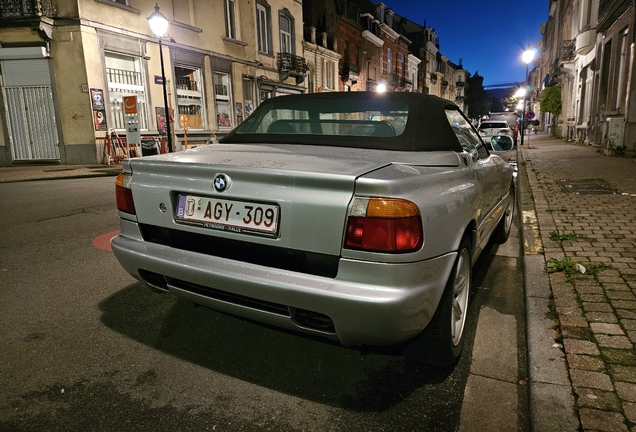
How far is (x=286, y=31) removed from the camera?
25797 mm

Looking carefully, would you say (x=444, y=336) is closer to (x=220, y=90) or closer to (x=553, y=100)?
(x=220, y=90)

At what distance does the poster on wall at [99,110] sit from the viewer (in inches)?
571

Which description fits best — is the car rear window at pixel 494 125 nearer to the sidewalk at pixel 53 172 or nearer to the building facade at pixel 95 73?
the building facade at pixel 95 73

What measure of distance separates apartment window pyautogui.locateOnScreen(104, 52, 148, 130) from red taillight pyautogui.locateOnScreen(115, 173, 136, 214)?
1423cm

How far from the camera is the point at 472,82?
302 feet

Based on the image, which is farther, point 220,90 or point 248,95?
point 248,95

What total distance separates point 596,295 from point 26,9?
56.3 feet

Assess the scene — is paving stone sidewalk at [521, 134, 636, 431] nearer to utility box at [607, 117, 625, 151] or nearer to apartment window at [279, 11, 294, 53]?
utility box at [607, 117, 625, 151]

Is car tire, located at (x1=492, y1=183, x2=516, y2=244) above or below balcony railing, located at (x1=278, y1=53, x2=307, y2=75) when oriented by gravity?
below

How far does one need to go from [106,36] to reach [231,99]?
7.12 metres

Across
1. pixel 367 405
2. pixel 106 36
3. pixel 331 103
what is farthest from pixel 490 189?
pixel 106 36

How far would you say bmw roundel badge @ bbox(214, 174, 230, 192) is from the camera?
2.13 metres

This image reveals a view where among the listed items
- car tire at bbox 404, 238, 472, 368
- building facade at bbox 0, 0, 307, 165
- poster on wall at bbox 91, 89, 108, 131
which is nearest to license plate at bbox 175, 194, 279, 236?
car tire at bbox 404, 238, 472, 368

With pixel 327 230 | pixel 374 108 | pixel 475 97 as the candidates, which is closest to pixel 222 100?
pixel 374 108
